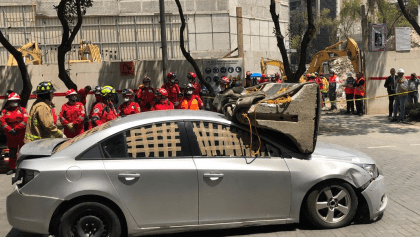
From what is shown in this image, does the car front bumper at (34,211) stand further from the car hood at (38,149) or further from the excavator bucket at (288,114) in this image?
the excavator bucket at (288,114)

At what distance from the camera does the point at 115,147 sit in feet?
18.5

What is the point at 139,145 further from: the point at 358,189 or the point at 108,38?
the point at 108,38

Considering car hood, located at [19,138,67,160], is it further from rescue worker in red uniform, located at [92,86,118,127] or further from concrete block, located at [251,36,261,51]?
concrete block, located at [251,36,261,51]

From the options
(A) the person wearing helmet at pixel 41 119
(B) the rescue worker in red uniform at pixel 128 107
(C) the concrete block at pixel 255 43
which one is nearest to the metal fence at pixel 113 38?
(C) the concrete block at pixel 255 43

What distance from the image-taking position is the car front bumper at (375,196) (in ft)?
19.9

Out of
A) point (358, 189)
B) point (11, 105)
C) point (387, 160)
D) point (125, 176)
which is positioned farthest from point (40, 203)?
point (387, 160)

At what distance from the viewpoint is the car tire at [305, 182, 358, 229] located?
593cm

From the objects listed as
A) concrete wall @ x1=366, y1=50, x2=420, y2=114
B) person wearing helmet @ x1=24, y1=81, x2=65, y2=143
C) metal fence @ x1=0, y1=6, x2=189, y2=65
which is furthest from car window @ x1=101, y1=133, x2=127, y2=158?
metal fence @ x1=0, y1=6, x2=189, y2=65

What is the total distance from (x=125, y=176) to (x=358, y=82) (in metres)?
15.2

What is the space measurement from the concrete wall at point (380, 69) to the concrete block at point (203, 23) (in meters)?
12.4

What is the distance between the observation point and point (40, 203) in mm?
5371

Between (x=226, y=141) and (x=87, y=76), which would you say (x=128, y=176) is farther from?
(x=87, y=76)

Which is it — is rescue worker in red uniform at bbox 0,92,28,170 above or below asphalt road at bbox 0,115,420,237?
above

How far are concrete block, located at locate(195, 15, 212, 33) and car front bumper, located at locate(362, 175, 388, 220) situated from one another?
2396 centimetres
